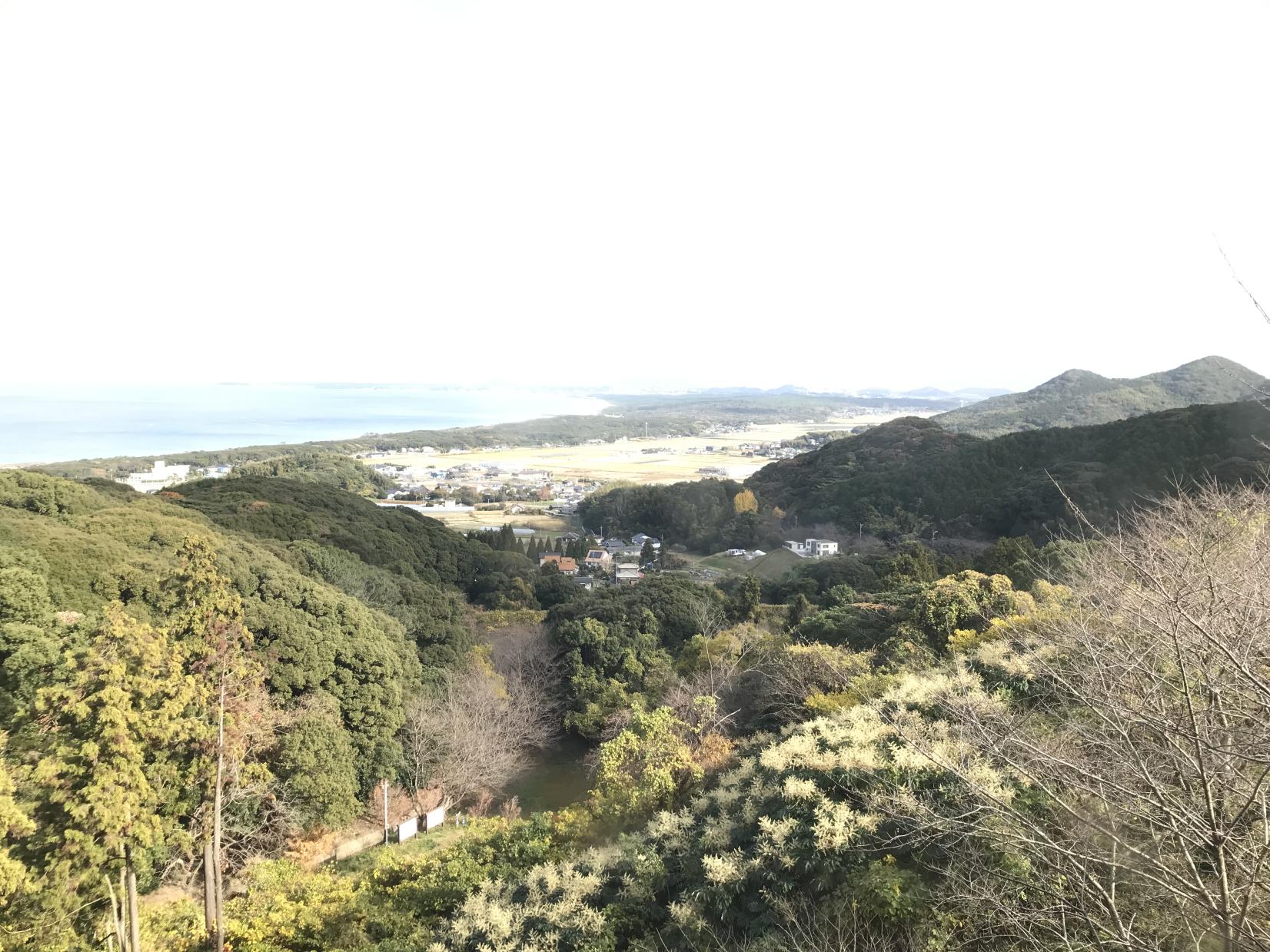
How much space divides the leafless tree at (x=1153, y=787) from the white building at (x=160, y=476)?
50.7 metres

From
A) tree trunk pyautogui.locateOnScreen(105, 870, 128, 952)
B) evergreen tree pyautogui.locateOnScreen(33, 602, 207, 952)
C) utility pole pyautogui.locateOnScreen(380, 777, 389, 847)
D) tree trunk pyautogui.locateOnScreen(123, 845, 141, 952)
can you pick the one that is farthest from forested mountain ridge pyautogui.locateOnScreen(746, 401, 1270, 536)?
tree trunk pyautogui.locateOnScreen(105, 870, 128, 952)

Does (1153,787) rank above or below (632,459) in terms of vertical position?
above

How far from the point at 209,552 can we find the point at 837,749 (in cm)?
664

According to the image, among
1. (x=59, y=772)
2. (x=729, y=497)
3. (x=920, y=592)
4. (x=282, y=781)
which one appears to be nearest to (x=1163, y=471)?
(x=920, y=592)

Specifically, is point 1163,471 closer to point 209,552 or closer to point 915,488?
point 915,488

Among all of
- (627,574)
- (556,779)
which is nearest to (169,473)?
(627,574)

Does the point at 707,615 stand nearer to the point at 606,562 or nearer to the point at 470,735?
the point at 470,735

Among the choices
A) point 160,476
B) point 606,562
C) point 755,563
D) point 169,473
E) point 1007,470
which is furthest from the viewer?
point 169,473

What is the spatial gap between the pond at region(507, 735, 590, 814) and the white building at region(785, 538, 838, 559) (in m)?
18.5

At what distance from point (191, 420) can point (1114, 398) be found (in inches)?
5042

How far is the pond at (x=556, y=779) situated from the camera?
466 inches

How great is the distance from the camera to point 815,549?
31.5 metres

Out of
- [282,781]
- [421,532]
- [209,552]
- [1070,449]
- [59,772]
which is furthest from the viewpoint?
[1070,449]

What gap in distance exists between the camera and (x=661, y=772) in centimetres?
818
